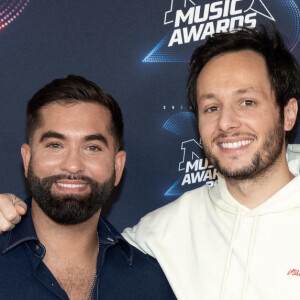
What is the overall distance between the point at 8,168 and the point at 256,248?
1.25 meters

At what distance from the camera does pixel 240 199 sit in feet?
6.52

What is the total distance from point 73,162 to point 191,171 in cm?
80

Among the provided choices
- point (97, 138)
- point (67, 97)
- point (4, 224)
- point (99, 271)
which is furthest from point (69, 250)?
point (67, 97)

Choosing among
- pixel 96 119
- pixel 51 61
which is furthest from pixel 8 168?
pixel 96 119

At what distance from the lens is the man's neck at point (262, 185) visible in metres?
1.95

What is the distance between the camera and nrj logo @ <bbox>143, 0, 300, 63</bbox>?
244 centimetres

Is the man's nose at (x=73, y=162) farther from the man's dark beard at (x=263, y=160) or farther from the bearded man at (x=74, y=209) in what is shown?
the man's dark beard at (x=263, y=160)

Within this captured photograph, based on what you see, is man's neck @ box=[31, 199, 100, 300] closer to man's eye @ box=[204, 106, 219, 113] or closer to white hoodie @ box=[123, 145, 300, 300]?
white hoodie @ box=[123, 145, 300, 300]

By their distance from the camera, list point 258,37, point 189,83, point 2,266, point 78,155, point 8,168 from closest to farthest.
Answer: point 2,266, point 78,155, point 258,37, point 189,83, point 8,168

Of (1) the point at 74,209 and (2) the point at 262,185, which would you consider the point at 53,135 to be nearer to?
(1) the point at 74,209

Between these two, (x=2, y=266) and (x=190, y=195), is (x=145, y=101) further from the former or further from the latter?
(x=2, y=266)

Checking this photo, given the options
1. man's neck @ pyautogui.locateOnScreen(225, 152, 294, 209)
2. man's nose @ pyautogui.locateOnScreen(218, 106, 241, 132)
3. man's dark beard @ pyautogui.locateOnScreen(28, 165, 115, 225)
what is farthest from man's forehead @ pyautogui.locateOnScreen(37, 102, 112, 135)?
man's neck @ pyautogui.locateOnScreen(225, 152, 294, 209)

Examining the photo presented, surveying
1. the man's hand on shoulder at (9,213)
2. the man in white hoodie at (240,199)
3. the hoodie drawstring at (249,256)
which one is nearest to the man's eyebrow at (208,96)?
the man in white hoodie at (240,199)

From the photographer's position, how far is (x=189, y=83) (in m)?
2.30
